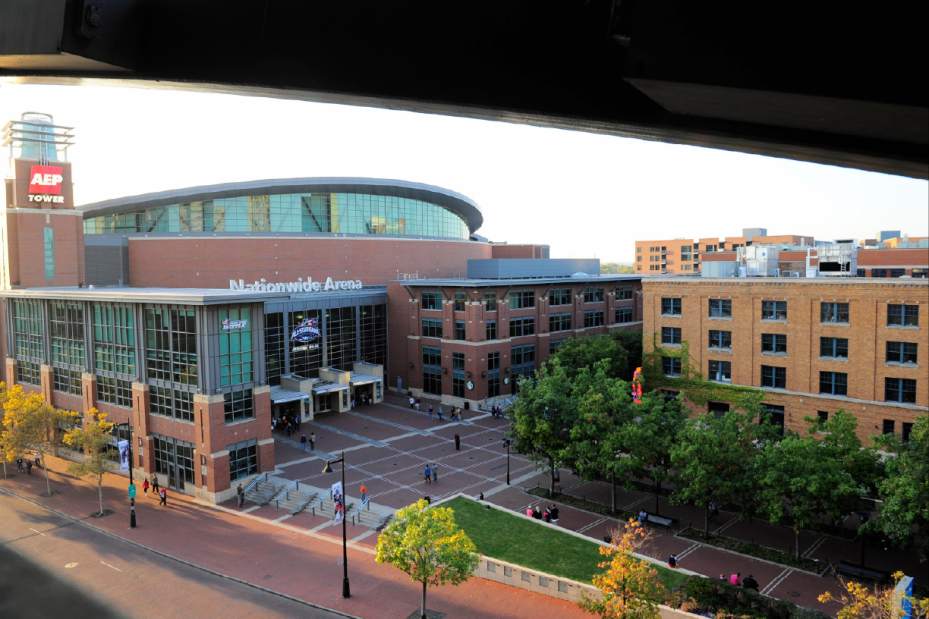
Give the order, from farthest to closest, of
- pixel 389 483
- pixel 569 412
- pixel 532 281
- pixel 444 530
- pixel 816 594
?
pixel 532 281 < pixel 389 483 < pixel 569 412 < pixel 816 594 < pixel 444 530

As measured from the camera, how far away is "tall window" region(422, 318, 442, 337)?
2454 inches

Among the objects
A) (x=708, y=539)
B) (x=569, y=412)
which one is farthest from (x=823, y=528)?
(x=569, y=412)

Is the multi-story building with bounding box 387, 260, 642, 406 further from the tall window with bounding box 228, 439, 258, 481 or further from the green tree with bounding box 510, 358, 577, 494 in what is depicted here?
the tall window with bounding box 228, 439, 258, 481

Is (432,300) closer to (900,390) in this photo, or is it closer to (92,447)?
(92,447)

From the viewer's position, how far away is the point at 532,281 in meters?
62.9

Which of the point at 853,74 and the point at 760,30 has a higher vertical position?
the point at 760,30

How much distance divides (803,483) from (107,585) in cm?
2794

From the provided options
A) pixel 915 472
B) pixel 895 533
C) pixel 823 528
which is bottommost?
pixel 823 528

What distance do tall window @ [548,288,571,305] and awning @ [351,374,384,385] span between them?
18.1 meters

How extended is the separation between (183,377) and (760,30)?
130ft

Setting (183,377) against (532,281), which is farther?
(532,281)

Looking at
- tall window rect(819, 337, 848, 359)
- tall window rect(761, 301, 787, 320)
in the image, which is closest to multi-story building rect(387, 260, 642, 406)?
tall window rect(761, 301, 787, 320)

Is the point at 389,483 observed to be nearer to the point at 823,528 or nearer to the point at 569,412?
the point at 569,412

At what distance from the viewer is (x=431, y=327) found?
6306 cm
